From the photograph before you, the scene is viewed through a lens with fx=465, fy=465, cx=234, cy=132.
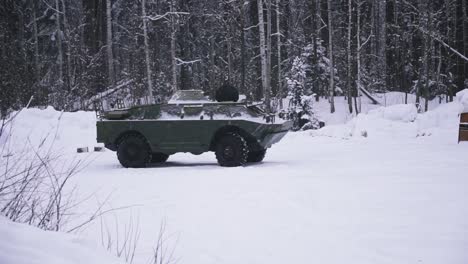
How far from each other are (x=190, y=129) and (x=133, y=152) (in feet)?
5.40

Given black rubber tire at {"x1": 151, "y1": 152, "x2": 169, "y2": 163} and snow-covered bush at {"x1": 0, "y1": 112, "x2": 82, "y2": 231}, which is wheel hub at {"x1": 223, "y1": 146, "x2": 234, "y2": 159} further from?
snow-covered bush at {"x1": 0, "y1": 112, "x2": 82, "y2": 231}

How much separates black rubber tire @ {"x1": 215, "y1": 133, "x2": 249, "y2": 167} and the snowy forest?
11468 millimetres

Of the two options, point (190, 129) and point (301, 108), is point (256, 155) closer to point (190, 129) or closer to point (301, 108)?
point (190, 129)

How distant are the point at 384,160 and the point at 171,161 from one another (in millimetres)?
6023

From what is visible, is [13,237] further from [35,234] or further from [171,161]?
[171,161]

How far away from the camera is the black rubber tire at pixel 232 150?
1143 cm

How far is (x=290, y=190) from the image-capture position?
8.07m

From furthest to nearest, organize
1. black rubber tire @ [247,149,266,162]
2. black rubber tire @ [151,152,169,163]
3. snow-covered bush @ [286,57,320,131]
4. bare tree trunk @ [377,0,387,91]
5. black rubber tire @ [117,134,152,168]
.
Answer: bare tree trunk @ [377,0,387,91] → snow-covered bush @ [286,57,320,131] → black rubber tire @ [151,152,169,163] → black rubber tire @ [247,149,266,162] → black rubber tire @ [117,134,152,168]

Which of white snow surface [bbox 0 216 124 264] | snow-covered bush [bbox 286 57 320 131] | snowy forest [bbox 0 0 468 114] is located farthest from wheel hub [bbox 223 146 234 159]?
snowy forest [bbox 0 0 468 114]

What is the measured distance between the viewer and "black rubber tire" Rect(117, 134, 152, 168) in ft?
39.4

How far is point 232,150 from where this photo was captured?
37.7 ft

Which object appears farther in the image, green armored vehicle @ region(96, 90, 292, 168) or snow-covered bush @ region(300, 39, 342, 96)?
snow-covered bush @ region(300, 39, 342, 96)

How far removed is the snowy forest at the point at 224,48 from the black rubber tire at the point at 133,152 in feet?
38.2

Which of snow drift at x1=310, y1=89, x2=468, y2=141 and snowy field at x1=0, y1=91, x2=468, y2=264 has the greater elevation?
snow drift at x1=310, y1=89, x2=468, y2=141
